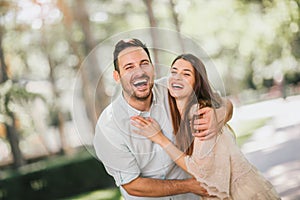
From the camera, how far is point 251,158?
6.89 ft

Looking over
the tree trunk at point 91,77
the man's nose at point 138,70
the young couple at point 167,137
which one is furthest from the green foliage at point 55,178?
the man's nose at point 138,70

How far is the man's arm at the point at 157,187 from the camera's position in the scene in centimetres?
156

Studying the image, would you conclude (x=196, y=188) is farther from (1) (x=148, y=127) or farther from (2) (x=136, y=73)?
(2) (x=136, y=73)

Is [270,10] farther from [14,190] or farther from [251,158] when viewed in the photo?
[14,190]

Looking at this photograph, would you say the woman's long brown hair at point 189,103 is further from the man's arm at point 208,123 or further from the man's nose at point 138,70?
the man's nose at point 138,70

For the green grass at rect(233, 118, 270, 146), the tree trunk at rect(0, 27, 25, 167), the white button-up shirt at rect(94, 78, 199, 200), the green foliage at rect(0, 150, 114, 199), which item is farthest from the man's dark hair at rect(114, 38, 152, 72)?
the tree trunk at rect(0, 27, 25, 167)

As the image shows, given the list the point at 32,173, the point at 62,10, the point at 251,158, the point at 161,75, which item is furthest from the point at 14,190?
the point at 161,75

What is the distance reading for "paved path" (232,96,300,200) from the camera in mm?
2119

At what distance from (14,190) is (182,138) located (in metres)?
1.61

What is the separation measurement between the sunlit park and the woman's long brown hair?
0.07m

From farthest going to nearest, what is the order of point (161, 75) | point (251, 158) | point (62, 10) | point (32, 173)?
point (32, 173)
point (62, 10)
point (251, 158)
point (161, 75)

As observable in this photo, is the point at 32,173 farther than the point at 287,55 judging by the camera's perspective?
Yes

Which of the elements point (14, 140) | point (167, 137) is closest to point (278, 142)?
point (167, 137)

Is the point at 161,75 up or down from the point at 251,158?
up
